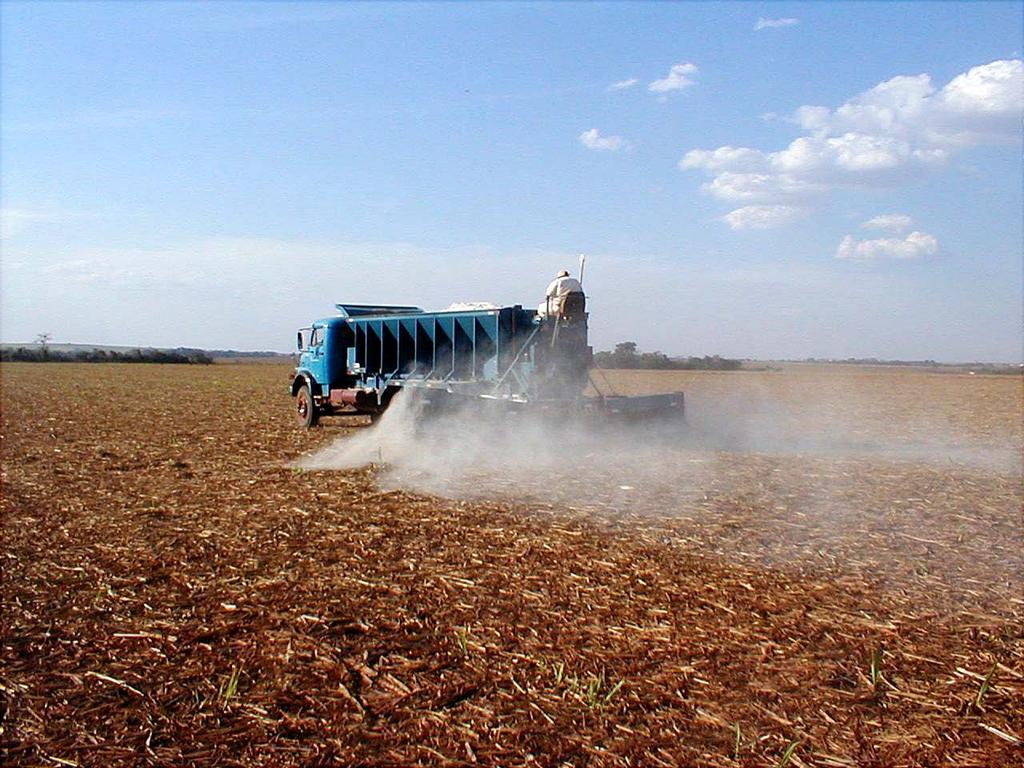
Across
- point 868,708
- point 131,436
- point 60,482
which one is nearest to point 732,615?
point 868,708

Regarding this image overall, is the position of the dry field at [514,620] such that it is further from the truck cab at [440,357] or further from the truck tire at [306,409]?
the truck tire at [306,409]

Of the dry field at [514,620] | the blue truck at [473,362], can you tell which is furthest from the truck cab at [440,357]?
the dry field at [514,620]

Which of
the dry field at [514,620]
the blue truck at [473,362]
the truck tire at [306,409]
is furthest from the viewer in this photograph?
the truck tire at [306,409]

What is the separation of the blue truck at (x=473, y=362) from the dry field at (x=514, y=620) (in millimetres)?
4258

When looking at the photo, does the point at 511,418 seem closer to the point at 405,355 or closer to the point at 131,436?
the point at 405,355

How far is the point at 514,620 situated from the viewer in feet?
20.1

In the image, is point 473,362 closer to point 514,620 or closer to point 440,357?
point 440,357

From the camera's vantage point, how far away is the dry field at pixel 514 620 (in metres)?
4.50

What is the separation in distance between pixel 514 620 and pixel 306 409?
16.5 meters

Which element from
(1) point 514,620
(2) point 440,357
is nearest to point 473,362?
(2) point 440,357

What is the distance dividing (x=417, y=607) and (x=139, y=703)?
2.07 metres

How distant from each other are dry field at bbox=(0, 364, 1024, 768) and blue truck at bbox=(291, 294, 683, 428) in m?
4.26

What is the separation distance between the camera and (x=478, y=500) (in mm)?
10773

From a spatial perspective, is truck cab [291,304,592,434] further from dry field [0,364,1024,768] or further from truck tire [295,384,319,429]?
dry field [0,364,1024,768]
